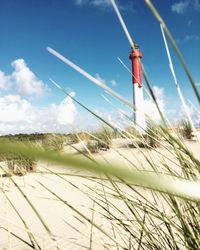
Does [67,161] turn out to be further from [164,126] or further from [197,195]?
[164,126]

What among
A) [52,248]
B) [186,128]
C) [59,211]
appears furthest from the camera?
[186,128]

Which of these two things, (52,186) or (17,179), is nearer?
(52,186)

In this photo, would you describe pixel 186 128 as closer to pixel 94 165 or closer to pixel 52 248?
pixel 52 248

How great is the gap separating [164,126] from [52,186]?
15.8 ft

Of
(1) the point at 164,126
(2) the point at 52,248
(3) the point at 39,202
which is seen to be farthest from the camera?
(3) the point at 39,202

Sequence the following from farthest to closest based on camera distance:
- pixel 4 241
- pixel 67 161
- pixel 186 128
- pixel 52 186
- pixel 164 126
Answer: pixel 186 128
pixel 52 186
pixel 4 241
pixel 164 126
pixel 67 161

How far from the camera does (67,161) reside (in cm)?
23

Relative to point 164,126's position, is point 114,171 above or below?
below

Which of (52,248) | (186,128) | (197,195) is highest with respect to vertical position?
(186,128)

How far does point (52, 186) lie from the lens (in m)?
5.40

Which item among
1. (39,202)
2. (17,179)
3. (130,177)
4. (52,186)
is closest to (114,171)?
(130,177)

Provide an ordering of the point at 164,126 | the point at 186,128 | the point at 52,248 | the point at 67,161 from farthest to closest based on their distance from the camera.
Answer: the point at 186,128 < the point at 52,248 < the point at 164,126 < the point at 67,161

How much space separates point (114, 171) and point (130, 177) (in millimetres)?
12

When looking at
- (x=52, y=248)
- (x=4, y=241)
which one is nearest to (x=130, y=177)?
(x=52, y=248)
